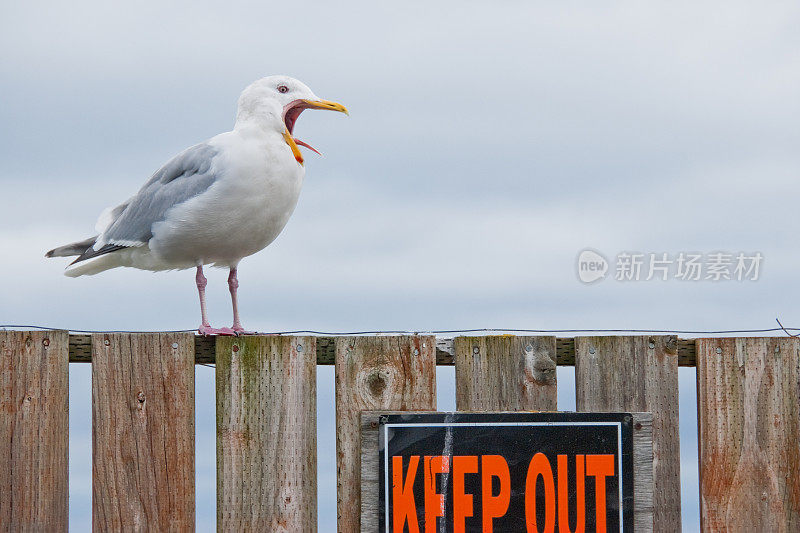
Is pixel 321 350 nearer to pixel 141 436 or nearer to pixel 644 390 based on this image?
pixel 141 436

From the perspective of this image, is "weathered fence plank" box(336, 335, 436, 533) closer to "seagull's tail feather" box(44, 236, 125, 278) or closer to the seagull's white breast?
the seagull's white breast

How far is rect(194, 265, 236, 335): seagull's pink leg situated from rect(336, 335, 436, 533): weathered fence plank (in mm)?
832

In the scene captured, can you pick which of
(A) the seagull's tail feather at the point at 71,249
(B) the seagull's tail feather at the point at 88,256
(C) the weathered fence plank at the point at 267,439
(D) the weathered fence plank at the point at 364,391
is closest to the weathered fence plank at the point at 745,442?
(D) the weathered fence plank at the point at 364,391

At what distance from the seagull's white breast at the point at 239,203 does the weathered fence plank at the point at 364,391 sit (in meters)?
1.44

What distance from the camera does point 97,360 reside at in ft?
15.9

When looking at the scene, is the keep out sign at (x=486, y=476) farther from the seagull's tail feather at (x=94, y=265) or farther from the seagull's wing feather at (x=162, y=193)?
the seagull's tail feather at (x=94, y=265)

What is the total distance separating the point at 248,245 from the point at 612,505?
103 inches

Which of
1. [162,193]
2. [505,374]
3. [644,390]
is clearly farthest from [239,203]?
[644,390]

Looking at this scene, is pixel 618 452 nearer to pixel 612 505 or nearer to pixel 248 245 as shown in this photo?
pixel 612 505

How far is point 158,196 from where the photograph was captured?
631 cm

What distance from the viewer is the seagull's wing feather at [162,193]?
611cm

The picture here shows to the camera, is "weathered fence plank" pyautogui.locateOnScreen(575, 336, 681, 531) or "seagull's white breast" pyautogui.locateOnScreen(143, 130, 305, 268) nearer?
"weathered fence plank" pyautogui.locateOnScreen(575, 336, 681, 531)

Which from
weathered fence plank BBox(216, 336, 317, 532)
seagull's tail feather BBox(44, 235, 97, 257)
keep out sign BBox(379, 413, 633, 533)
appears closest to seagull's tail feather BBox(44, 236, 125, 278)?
seagull's tail feather BBox(44, 235, 97, 257)

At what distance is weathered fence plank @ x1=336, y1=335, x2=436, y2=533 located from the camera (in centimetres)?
482
